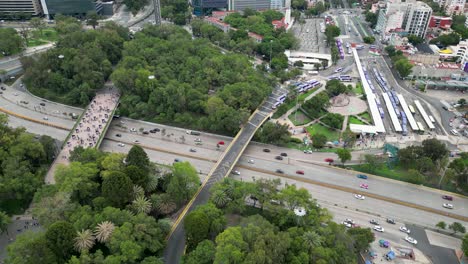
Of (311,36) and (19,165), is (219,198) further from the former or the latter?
(311,36)

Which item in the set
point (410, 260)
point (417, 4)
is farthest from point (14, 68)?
point (417, 4)

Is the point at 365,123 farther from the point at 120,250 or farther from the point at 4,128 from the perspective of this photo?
the point at 4,128

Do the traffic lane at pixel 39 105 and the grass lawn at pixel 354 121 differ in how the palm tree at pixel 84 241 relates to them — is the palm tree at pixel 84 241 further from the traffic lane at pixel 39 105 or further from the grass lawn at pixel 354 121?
the grass lawn at pixel 354 121

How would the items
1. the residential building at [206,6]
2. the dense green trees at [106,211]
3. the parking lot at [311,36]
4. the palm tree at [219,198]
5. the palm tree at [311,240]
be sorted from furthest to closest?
1. the residential building at [206,6]
2. the parking lot at [311,36]
3. the palm tree at [219,198]
4. the palm tree at [311,240]
5. the dense green trees at [106,211]

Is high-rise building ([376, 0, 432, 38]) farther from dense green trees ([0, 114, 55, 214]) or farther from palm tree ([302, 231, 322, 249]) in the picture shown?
dense green trees ([0, 114, 55, 214])

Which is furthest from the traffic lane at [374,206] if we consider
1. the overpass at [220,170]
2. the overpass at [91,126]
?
the overpass at [91,126]

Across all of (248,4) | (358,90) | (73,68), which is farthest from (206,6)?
(358,90)

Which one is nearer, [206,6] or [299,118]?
[299,118]
